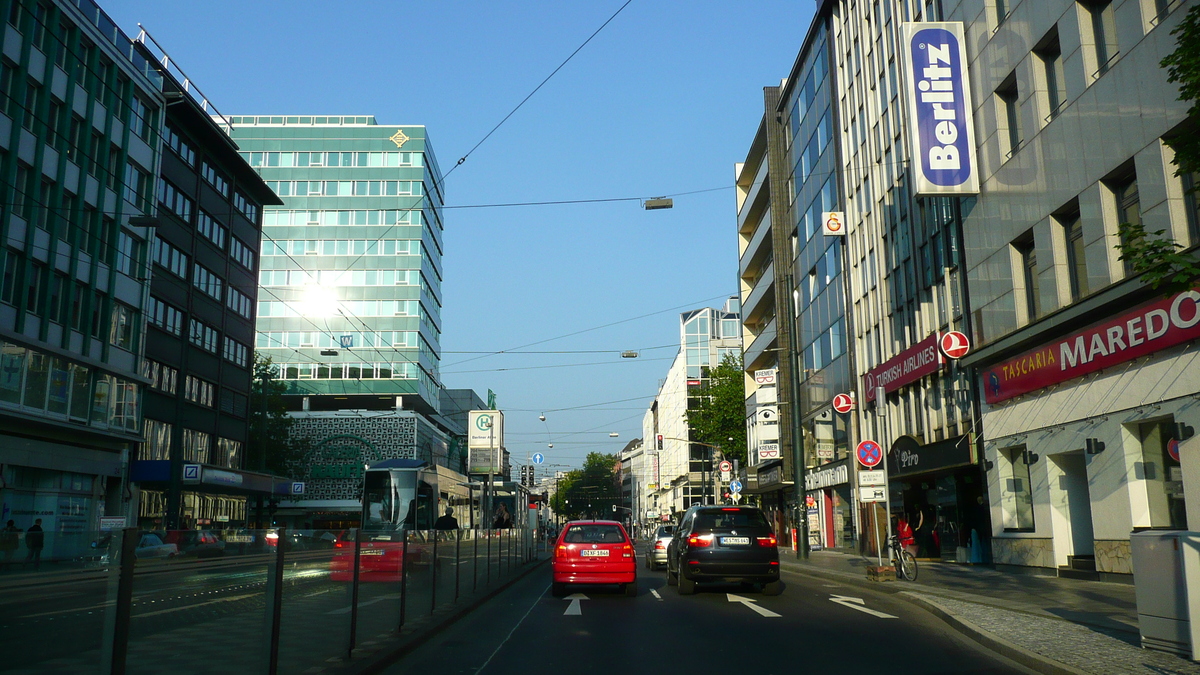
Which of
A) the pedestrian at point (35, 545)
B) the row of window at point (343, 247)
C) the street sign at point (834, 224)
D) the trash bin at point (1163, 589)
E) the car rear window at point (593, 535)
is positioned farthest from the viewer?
the row of window at point (343, 247)

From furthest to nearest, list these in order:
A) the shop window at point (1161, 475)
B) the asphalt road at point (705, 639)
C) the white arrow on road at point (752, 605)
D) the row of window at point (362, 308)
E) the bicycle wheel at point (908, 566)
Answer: the row of window at point (362, 308), the bicycle wheel at point (908, 566), the shop window at point (1161, 475), the white arrow on road at point (752, 605), the asphalt road at point (705, 639)

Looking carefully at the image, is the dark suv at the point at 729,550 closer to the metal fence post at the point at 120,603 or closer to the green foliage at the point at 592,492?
the metal fence post at the point at 120,603

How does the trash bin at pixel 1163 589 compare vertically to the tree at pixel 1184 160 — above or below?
below

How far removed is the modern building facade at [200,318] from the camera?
44469 millimetres

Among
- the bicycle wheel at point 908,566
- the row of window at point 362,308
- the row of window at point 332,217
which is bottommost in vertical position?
the bicycle wheel at point 908,566

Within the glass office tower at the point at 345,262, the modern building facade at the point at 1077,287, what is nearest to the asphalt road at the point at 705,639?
the modern building facade at the point at 1077,287

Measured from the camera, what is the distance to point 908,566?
20094mm

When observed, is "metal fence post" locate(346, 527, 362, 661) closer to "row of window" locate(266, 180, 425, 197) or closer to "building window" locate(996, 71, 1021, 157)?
"building window" locate(996, 71, 1021, 157)

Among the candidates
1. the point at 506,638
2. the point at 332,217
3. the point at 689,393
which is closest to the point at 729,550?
the point at 506,638

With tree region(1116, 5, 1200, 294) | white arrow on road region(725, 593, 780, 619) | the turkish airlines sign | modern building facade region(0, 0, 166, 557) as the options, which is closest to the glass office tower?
modern building facade region(0, 0, 166, 557)

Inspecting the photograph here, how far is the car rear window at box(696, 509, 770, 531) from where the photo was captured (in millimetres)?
17812

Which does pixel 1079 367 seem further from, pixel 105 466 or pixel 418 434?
pixel 418 434

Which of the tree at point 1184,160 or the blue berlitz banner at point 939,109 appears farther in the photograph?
the blue berlitz banner at point 939,109

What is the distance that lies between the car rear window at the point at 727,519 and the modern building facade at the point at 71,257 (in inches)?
869
